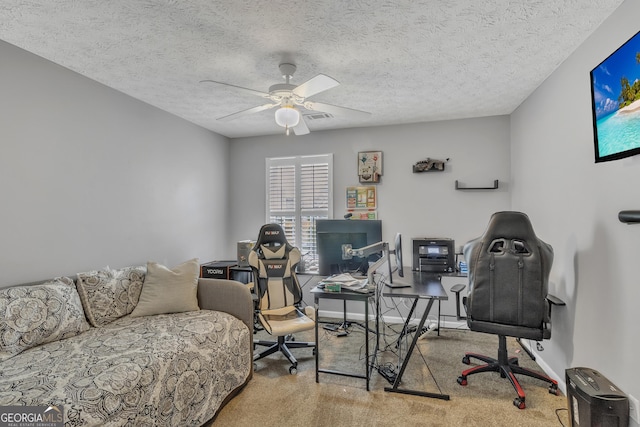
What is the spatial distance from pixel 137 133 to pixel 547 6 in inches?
139

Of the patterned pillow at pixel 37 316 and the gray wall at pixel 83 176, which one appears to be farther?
the gray wall at pixel 83 176

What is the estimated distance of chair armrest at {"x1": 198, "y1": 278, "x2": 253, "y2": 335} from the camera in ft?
8.72

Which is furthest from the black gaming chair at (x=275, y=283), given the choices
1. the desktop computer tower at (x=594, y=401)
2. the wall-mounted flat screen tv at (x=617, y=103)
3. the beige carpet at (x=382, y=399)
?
the wall-mounted flat screen tv at (x=617, y=103)

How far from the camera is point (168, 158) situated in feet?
11.9

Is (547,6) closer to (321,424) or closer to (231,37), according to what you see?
(231,37)

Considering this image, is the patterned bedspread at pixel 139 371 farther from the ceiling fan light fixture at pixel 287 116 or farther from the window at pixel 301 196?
the window at pixel 301 196

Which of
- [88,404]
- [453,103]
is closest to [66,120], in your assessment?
[88,404]

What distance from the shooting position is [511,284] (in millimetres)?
2367

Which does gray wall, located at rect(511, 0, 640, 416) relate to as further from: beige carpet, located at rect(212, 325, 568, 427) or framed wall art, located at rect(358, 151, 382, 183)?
framed wall art, located at rect(358, 151, 382, 183)

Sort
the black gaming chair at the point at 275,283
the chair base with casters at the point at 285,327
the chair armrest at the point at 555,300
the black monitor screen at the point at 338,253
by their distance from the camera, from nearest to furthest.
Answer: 1. the chair armrest at the point at 555,300
2. the chair base with casters at the point at 285,327
3. the black gaming chair at the point at 275,283
4. the black monitor screen at the point at 338,253

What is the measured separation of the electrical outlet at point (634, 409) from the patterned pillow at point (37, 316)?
345cm

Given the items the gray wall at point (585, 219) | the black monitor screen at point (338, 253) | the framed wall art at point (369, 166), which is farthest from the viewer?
the framed wall art at point (369, 166)

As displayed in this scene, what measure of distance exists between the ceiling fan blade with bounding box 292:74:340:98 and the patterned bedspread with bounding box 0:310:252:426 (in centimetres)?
188

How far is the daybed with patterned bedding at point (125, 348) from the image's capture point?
1524 mm
